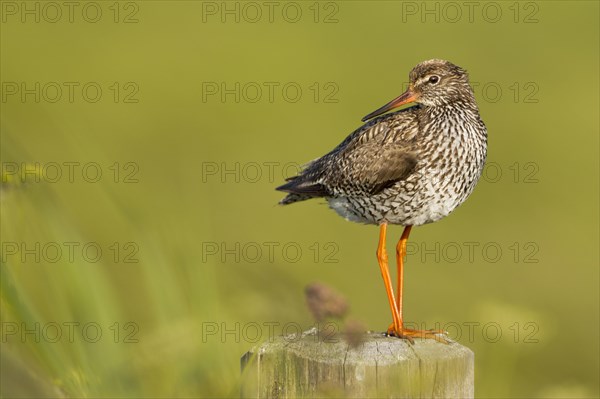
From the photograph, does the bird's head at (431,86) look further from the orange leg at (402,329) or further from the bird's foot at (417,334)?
the bird's foot at (417,334)

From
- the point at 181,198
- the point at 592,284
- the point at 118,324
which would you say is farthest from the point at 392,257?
the point at 118,324

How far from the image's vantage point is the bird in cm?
651

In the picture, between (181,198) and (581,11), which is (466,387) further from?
(581,11)

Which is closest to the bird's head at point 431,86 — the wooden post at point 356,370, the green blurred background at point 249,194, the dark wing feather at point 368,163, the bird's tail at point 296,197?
the dark wing feather at point 368,163

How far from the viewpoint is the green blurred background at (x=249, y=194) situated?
13.3 ft

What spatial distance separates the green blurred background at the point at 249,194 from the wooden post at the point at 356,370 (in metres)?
0.14

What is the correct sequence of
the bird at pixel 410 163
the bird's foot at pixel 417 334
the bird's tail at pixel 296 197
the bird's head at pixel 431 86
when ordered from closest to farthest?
Answer: 1. the bird's foot at pixel 417 334
2. the bird at pixel 410 163
3. the bird's head at pixel 431 86
4. the bird's tail at pixel 296 197

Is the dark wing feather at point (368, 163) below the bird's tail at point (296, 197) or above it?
above

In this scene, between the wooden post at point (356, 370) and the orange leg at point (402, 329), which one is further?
the orange leg at point (402, 329)

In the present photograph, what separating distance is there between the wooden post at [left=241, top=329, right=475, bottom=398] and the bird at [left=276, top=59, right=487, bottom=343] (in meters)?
1.78

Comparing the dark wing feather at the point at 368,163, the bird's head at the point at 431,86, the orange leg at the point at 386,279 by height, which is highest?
the bird's head at the point at 431,86

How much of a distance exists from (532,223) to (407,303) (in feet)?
10.2

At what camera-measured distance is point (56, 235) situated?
13.1 feet

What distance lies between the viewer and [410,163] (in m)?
6.55
